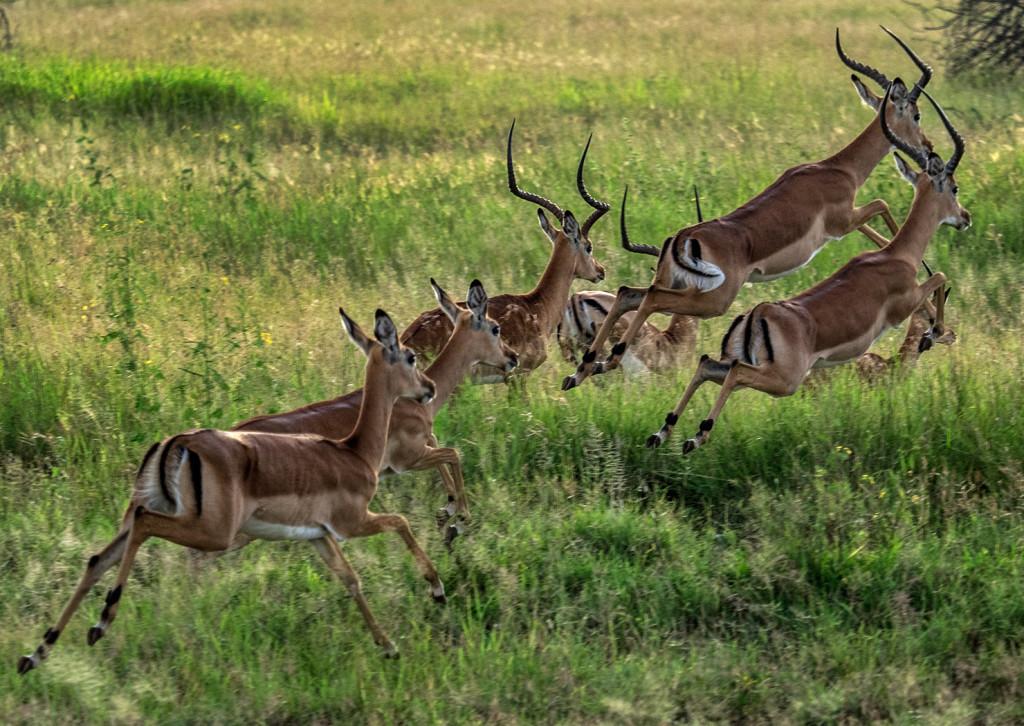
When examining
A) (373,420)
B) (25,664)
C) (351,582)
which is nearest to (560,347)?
(373,420)

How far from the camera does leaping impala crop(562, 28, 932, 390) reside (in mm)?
5859

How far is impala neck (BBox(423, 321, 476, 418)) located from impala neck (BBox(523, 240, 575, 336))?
104 cm

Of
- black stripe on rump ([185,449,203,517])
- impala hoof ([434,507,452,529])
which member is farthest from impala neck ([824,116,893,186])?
black stripe on rump ([185,449,203,517])

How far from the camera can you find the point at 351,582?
4402mm

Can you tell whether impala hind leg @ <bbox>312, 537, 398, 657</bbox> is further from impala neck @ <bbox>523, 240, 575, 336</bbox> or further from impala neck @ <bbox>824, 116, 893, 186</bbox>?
impala neck @ <bbox>824, 116, 893, 186</bbox>

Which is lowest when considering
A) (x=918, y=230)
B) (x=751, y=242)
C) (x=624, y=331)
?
(x=624, y=331)

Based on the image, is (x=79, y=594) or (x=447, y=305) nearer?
(x=79, y=594)

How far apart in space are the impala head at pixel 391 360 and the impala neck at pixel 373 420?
16 millimetres

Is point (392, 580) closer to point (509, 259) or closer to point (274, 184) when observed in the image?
point (509, 259)

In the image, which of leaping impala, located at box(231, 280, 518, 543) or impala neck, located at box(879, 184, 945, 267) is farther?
impala neck, located at box(879, 184, 945, 267)

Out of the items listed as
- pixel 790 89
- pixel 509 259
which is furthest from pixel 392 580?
pixel 790 89

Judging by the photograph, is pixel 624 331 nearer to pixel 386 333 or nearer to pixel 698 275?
pixel 698 275

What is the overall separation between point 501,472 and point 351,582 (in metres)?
1.30

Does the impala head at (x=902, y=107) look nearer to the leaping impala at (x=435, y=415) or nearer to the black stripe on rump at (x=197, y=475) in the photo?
the leaping impala at (x=435, y=415)
